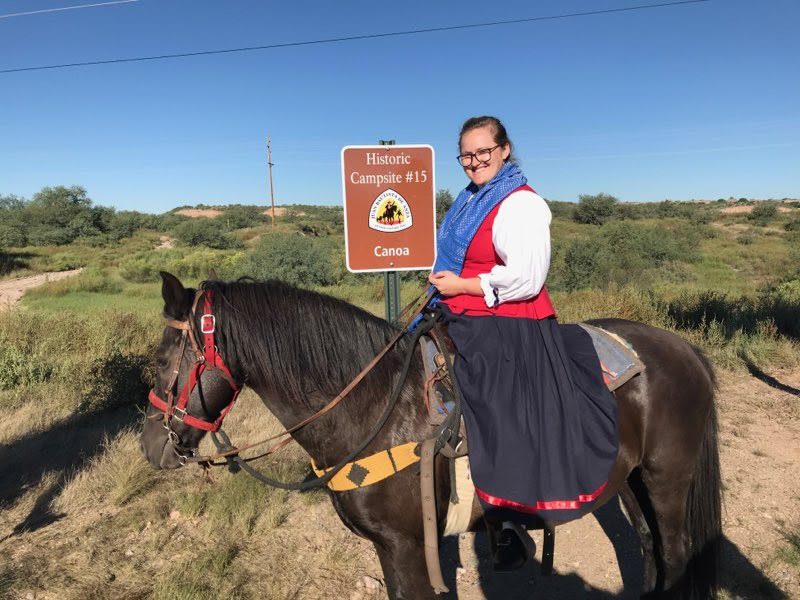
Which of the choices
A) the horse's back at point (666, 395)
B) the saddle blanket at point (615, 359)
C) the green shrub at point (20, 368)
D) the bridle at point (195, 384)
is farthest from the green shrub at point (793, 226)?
the green shrub at point (20, 368)

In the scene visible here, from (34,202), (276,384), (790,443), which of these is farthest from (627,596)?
(34,202)

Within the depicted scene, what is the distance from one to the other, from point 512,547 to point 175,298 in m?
1.77

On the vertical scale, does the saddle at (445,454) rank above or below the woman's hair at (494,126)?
below

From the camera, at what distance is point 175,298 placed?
1857 millimetres

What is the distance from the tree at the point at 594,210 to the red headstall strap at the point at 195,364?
44320 millimetres

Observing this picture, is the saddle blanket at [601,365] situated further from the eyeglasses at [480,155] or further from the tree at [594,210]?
the tree at [594,210]

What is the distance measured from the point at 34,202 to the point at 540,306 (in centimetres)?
7466

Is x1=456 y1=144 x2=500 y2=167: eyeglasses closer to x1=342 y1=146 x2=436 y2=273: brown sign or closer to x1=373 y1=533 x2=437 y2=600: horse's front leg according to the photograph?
x1=373 y1=533 x2=437 y2=600: horse's front leg

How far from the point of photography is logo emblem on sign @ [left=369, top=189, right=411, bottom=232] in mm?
4188

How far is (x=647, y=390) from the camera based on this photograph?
7.66 feet

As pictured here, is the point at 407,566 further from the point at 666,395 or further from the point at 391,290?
the point at 391,290

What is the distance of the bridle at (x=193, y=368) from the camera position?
1.87 metres

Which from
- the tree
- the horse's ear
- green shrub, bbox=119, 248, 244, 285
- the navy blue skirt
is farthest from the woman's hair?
the tree

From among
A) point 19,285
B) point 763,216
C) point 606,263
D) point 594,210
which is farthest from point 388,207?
point 763,216
